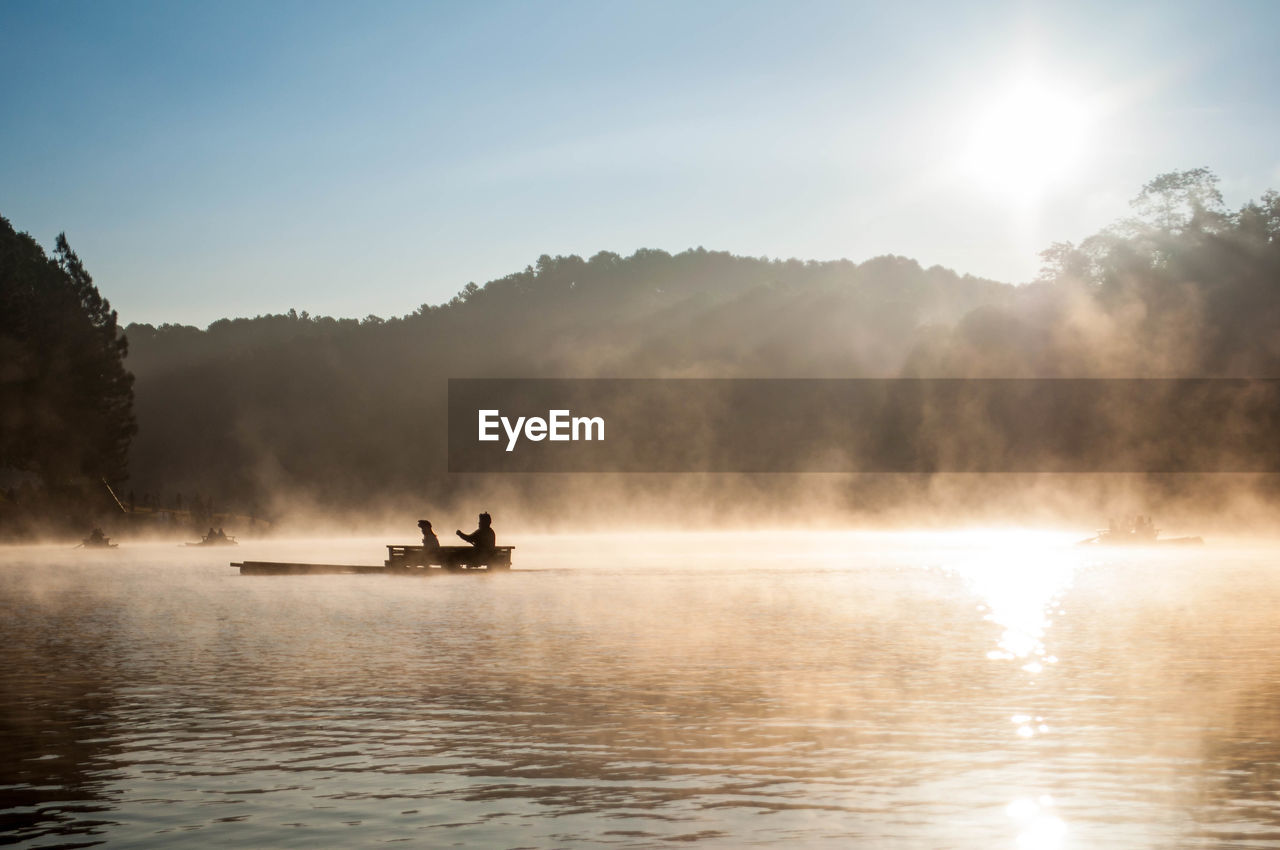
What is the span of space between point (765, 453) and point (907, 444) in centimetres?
1826

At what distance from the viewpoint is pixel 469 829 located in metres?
10.3

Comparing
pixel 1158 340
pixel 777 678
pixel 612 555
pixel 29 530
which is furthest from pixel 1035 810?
pixel 1158 340

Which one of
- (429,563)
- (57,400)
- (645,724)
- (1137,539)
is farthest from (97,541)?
(645,724)

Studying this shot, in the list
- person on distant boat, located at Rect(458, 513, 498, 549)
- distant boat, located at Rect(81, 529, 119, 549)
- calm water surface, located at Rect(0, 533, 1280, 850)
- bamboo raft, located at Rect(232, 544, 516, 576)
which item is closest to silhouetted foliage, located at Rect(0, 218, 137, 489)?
distant boat, located at Rect(81, 529, 119, 549)

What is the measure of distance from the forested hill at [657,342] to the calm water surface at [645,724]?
268 feet

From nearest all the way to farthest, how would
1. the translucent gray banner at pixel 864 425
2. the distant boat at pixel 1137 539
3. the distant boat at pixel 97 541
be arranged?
the distant boat at pixel 1137 539, the distant boat at pixel 97 541, the translucent gray banner at pixel 864 425

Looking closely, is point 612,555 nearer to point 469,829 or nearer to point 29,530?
point 29,530

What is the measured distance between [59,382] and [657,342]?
86530mm

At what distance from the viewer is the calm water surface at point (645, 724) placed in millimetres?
10555

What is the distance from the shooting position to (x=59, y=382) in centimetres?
8331

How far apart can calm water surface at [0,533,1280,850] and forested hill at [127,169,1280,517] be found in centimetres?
8162

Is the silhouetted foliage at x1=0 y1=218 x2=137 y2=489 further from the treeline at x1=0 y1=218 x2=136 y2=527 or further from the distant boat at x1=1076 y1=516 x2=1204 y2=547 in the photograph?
the distant boat at x1=1076 y1=516 x2=1204 y2=547

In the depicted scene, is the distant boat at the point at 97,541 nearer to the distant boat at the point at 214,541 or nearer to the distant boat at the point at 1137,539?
the distant boat at the point at 214,541

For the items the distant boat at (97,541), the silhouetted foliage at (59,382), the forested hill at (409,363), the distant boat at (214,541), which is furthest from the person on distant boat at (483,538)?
the forested hill at (409,363)
